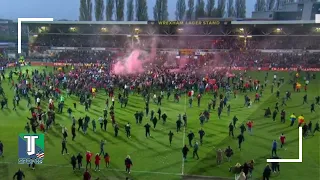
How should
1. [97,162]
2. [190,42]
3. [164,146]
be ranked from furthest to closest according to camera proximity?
[190,42], [164,146], [97,162]

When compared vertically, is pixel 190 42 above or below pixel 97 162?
above

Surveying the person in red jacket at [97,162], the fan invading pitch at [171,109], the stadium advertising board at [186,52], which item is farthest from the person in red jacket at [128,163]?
the stadium advertising board at [186,52]

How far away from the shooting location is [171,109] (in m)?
31.0

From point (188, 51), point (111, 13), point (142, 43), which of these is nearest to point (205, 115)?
point (188, 51)

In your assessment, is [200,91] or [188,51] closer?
[200,91]

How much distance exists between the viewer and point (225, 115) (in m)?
28.8

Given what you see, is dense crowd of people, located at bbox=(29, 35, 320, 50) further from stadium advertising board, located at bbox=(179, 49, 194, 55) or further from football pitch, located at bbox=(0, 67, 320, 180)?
football pitch, located at bbox=(0, 67, 320, 180)

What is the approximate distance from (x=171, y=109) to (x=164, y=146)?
31.9 ft

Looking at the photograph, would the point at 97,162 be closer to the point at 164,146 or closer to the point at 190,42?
the point at 164,146

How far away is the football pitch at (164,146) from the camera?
690 inches

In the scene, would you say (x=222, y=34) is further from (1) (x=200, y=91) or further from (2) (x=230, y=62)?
(1) (x=200, y=91)

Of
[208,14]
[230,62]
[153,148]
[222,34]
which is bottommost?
[153,148]

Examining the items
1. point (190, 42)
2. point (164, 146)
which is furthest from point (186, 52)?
point (164, 146)

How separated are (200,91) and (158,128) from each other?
42.8ft
